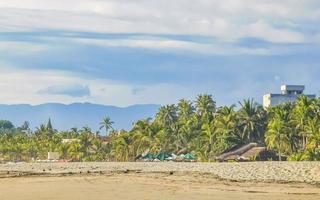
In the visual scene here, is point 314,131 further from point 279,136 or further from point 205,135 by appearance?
point 205,135

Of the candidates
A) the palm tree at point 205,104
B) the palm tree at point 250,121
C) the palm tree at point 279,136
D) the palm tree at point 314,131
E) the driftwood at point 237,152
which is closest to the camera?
the palm tree at point 314,131

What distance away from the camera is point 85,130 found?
124688 mm

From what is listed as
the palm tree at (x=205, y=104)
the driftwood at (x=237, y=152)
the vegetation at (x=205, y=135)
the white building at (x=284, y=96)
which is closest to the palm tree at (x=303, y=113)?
the vegetation at (x=205, y=135)

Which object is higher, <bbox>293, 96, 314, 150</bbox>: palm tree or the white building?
the white building

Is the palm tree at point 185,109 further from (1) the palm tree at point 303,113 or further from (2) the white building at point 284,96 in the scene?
(2) the white building at point 284,96

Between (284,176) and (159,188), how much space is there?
7.67 meters

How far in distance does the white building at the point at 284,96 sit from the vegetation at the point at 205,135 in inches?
2441

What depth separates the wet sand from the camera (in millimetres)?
Result: 20734

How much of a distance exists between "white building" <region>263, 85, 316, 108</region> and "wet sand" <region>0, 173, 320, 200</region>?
140549mm

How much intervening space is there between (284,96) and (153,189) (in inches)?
5867

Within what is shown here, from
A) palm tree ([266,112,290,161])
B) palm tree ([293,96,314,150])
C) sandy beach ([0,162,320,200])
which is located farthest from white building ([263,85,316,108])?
sandy beach ([0,162,320,200])

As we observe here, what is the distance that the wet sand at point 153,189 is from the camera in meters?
20.7

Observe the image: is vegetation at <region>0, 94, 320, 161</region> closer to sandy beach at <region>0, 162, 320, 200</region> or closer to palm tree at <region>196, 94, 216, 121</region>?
palm tree at <region>196, 94, 216, 121</region>

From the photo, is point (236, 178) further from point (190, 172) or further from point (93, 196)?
point (93, 196)
